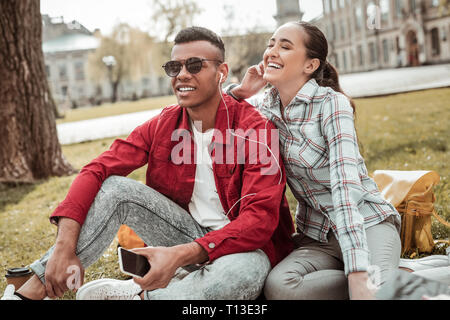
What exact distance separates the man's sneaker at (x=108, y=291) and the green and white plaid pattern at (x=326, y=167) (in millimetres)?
1034

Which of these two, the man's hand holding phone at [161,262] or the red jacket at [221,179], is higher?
the red jacket at [221,179]

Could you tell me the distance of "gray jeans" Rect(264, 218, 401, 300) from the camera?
2.24 meters

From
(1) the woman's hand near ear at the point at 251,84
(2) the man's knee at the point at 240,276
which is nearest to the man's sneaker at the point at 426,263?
(2) the man's knee at the point at 240,276

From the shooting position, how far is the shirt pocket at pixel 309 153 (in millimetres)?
2477

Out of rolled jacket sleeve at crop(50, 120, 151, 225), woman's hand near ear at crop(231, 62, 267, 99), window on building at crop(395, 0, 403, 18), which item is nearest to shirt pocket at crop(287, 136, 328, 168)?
woman's hand near ear at crop(231, 62, 267, 99)

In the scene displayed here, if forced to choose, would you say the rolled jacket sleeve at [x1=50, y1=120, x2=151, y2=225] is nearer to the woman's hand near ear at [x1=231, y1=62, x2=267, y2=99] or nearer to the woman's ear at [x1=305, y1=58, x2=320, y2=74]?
the woman's hand near ear at [x1=231, y1=62, x2=267, y2=99]

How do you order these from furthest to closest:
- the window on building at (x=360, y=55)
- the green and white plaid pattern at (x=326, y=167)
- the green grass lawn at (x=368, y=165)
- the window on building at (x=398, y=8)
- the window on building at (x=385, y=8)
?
1. the window on building at (x=398, y=8)
2. the window on building at (x=360, y=55)
3. the window on building at (x=385, y=8)
4. the green grass lawn at (x=368, y=165)
5. the green and white plaid pattern at (x=326, y=167)

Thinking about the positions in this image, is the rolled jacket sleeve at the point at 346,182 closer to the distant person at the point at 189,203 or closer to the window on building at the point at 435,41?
the distant person at the point at 189,203

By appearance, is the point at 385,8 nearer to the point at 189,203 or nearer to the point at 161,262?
the point at 189,203

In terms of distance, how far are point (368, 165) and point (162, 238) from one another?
402 cm

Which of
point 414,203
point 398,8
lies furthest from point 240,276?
point 398,8

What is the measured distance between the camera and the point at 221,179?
2594 mm

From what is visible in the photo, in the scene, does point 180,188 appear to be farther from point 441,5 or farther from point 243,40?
point 243,40
